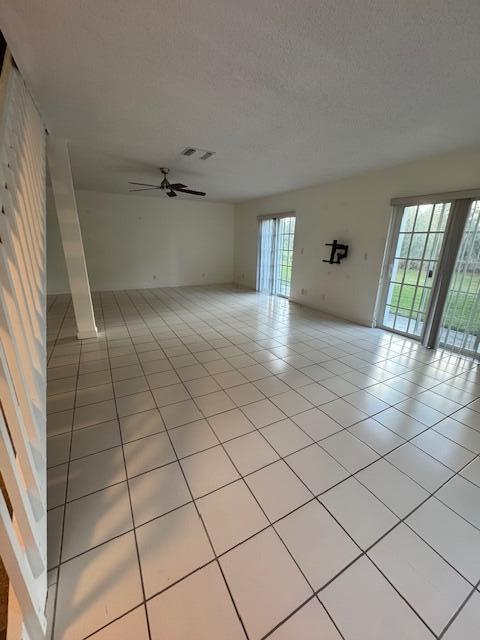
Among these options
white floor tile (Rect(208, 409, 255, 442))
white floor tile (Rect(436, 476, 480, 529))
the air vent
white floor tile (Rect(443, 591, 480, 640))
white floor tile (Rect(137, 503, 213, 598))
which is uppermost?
the air vent

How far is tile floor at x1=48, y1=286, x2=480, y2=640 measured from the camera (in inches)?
42.4

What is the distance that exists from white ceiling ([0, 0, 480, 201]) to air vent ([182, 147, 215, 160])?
208 millimetres

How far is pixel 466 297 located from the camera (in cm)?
331

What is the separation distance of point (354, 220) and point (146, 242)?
5170 millimetres

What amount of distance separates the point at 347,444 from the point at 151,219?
6.94m

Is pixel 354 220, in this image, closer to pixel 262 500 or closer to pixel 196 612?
pixel 262 500

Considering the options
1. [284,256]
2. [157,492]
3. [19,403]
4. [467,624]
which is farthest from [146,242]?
[467,624]

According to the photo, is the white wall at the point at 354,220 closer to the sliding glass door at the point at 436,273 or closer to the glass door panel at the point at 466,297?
the sliding glass door at the point at 436,273

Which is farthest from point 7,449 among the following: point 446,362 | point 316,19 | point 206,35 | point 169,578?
point 446,362

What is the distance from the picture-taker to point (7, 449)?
764mm

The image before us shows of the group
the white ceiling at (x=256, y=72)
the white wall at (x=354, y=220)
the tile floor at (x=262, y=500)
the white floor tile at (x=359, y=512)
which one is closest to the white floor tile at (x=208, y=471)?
the tile floor at (x=262, y=500)

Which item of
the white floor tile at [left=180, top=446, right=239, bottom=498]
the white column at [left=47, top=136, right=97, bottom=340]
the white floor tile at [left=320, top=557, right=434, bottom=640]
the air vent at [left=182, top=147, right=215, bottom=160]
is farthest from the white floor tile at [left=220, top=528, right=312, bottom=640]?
the air vent at [left=182, top=147, right=215, bottom=160]

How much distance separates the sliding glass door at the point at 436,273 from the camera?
128 inches

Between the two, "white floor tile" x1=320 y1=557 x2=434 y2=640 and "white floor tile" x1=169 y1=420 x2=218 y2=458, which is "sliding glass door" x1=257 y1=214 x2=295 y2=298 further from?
"white floor tile" x1=320 y1=557 x2=434 y2=640
